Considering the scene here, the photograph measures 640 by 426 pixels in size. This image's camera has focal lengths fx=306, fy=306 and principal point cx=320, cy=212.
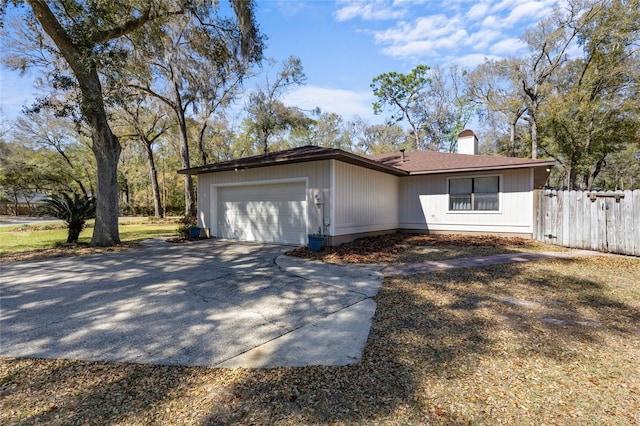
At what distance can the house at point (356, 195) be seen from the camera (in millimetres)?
8633

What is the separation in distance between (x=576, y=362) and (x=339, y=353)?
6.77 feet

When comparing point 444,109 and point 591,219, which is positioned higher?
point 444,109

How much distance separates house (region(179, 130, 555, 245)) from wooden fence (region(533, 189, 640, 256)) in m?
1.12

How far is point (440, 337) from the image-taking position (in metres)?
3.14

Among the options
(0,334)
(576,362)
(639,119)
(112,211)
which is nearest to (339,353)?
(576,362)

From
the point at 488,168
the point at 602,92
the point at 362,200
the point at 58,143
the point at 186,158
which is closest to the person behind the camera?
the point at 362,200

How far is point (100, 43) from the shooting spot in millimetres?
8109

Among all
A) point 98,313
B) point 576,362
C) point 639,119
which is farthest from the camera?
point 639,119

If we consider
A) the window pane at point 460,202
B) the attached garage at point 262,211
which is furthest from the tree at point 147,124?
the window pane at point 460,202

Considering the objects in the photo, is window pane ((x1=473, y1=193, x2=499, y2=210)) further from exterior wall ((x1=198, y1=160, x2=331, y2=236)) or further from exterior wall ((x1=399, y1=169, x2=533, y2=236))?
exterior wall ((x1=198, y1=160, x2=331, y2=236))

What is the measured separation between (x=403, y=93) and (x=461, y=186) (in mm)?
17533

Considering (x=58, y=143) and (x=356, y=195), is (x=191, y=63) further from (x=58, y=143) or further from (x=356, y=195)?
(x=58, y=143)

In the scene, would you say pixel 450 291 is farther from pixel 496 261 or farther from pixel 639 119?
pixel 639 119

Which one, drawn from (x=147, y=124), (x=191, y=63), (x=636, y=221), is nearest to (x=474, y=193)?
(x=636, y=221)
